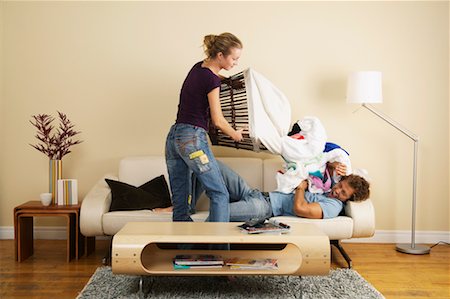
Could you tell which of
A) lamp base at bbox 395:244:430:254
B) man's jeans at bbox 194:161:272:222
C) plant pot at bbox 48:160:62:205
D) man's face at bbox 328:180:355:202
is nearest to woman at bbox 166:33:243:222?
man's jeans at bbox 194:161:272:222

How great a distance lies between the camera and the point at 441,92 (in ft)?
16.6

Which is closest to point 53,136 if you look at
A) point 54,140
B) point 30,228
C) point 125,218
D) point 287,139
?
point 54,140

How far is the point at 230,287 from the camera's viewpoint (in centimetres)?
363

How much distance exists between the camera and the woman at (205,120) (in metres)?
3.64

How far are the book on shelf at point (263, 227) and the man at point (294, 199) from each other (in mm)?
594

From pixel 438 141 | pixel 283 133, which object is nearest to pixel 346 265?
pixel 283 133

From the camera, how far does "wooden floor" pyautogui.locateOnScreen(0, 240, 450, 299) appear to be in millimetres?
3627

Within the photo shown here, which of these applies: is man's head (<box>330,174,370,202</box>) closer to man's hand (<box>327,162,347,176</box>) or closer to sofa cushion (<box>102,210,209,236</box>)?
man's hand (<box>327,162,347,176</box>)

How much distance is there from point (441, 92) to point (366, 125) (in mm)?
688

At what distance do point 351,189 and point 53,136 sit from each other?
2309mm

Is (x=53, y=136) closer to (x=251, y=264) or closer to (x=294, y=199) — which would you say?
(x=294, y=199)

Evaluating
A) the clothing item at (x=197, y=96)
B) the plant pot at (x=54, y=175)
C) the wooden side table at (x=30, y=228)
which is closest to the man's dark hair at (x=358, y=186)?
the clothing item at (x=197, y=96)

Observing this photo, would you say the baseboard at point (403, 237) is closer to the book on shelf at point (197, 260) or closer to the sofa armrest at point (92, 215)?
the book on shelf at point (197, 260)

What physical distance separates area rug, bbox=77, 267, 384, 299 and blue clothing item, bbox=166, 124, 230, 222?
1.33 ft
